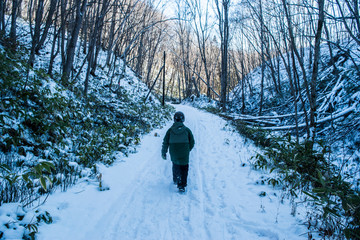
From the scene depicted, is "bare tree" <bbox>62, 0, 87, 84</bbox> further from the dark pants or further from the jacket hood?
the dark pants

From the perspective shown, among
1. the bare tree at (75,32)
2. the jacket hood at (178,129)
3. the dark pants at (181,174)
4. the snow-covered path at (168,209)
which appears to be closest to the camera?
the snow-covered path at (168,209)

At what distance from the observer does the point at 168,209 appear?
3227mm

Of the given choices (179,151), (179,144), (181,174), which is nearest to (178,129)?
(179,144)

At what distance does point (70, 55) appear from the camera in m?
7.53

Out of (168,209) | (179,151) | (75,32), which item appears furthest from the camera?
(75,32)

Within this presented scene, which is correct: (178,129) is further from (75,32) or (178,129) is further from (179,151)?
(75,32)

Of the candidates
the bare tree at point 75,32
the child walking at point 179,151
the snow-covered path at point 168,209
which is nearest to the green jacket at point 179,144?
the child walking at point 179,151

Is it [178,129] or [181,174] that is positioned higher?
[178,129]

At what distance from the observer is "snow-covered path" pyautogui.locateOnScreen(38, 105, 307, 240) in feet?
8.51

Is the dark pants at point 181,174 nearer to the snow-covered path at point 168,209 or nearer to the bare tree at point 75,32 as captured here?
the snow-covered path at point 168,209

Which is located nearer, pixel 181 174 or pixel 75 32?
pixel 181 174

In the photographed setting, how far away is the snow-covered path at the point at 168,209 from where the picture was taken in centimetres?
259

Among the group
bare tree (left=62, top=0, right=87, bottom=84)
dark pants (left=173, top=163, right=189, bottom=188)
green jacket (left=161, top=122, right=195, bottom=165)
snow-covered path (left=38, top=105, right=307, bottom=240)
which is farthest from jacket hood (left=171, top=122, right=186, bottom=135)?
bare tree (left=62, top=0, right=87, bottom=84)

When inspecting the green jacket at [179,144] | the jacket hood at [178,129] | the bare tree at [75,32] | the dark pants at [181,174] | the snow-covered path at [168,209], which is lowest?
the snow-covered path at [168,209]
